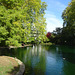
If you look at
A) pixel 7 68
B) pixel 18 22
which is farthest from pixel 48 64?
pixel 18 22

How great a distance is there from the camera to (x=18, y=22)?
11570mm

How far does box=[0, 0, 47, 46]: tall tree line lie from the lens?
9641 mm

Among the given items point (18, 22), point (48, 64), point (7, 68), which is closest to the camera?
point (7, 68)

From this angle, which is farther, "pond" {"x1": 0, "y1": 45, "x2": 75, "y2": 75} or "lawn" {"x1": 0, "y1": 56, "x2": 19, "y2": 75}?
"pond" {"x1": 0, "y1": 45, "x2": 75, "y2": 75}

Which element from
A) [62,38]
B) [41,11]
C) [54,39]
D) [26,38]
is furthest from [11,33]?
[54,39]

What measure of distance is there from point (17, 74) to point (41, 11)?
44.2ft

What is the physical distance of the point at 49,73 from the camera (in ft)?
29.3

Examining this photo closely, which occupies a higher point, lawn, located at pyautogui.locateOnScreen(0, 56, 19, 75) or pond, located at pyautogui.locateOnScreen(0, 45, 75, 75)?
lawn, located at pyautogui.locateOnScreen(0, 56, 19, 75)

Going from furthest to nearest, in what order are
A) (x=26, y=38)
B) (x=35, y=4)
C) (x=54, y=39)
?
1. (x=54, y=39)
2. (x=35, y=4)
3. (x=26, y=38)

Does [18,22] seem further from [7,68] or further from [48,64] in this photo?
[48,64]

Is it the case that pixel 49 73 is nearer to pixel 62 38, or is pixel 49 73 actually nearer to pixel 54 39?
pixel 62 38

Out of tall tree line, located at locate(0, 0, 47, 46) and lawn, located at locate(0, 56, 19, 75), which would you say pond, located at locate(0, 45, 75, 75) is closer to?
lawn, located at locate(0, 56, 19, 75)

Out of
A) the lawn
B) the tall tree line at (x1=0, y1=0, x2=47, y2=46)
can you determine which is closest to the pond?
the lawn

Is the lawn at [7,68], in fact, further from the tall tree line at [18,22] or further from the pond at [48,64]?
the tall tree line at [18,22]
